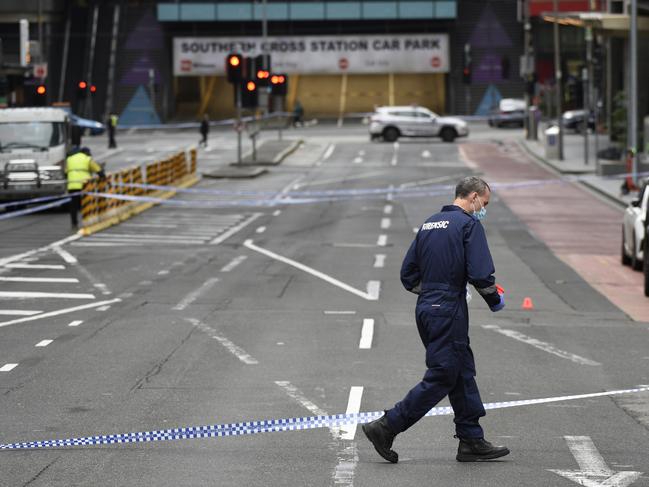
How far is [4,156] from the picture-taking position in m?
35.1

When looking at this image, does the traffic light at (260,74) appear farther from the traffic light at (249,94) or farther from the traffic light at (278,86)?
the traffic light at (278,86)

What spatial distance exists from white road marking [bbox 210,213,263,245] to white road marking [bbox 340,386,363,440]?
15793 mm

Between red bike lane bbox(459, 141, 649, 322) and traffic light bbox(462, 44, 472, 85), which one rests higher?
traffic light bbox(462, 44, 472, 85)

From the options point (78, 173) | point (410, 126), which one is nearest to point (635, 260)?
point (78, 173)

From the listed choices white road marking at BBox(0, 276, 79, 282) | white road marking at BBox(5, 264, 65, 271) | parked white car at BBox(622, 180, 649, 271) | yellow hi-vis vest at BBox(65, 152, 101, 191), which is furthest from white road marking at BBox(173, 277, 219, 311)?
yellow hi-vis vest at BBox(65, 152, 101, 191)

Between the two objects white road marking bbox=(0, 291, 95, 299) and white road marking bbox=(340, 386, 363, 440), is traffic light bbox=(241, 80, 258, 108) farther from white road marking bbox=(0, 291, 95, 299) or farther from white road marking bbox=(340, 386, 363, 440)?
white road marking bbox=(340, 386, 363, 440)

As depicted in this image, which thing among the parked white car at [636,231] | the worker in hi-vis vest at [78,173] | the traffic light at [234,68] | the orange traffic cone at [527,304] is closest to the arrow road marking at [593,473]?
the orange traffic cone at [527,304]

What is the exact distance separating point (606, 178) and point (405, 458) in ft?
121

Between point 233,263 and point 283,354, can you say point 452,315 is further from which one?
point 233,263

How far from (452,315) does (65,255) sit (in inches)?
661

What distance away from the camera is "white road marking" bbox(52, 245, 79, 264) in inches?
942

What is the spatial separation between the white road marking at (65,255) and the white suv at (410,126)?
135 ft

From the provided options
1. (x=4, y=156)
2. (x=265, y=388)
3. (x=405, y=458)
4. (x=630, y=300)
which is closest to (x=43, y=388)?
(x=265, y=388)

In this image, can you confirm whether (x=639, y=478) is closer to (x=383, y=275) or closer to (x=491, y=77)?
(x=383, y=275)
